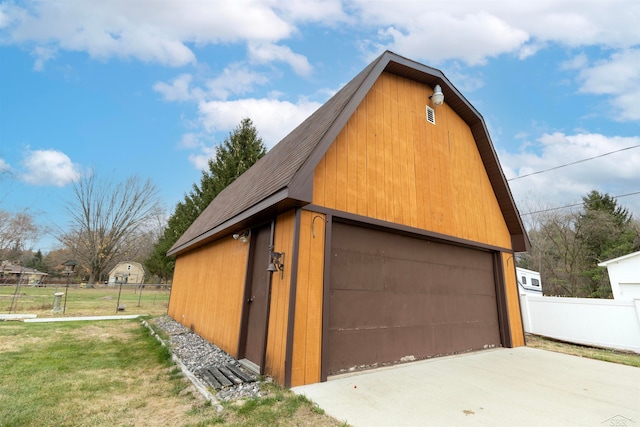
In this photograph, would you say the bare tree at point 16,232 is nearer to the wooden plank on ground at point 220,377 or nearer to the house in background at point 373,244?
the house in background at point 373,244

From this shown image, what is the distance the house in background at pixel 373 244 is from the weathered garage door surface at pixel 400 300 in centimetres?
2

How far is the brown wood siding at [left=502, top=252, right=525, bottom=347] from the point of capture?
6711 mm

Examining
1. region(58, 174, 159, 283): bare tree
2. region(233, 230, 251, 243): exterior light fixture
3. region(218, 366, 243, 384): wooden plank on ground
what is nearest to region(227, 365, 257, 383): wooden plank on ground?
region(218, 366, 243, 384): wooden plank on ground

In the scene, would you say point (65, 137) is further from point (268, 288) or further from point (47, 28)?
point (268, 288)

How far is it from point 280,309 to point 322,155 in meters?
2.19

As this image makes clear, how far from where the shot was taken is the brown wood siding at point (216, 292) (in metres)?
5.23

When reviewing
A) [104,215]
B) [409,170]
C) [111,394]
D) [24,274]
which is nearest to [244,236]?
[111,394]

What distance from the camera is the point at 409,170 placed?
17.7 ft

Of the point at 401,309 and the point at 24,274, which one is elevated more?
the point at 401,309

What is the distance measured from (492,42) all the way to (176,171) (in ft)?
79.3

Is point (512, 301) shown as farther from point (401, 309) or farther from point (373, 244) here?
point (373, 244)

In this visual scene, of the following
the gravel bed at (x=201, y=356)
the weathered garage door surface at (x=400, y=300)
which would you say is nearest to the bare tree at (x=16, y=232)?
the gravel bed at (x=201, y=356)

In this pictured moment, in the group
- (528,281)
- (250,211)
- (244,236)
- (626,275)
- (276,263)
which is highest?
(250,211)

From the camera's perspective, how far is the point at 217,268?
6617 mm
